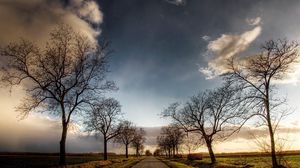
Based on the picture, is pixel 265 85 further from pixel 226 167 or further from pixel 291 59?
pixel 226 167

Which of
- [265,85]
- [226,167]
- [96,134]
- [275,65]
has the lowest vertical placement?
[226,167]

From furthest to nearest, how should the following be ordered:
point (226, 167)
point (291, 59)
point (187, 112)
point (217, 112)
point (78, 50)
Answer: point (187, 112), point (217, 112), point (78, 50), point (226, 167), point (291, 59)

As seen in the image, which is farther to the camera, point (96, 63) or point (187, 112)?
point (187, 112)

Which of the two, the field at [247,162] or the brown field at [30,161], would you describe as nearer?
the field at [247,162]

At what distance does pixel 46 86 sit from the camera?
101 feet

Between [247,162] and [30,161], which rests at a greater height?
[30,161]

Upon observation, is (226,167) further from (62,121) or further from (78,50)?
(78,50)

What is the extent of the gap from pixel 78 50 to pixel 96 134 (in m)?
27.7

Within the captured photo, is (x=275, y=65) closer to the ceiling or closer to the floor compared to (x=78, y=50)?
closer to the floor

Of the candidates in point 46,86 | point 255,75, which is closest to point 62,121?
point 46,86

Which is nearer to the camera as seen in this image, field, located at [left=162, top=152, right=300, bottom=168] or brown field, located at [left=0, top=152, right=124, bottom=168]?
field, located at [left=162, top=152, right=300, bottom=168]

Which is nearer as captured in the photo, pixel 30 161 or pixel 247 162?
pixel 247 162

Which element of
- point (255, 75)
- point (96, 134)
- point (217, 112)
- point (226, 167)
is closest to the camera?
point (255, 75)

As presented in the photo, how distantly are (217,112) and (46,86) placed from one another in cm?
2539
